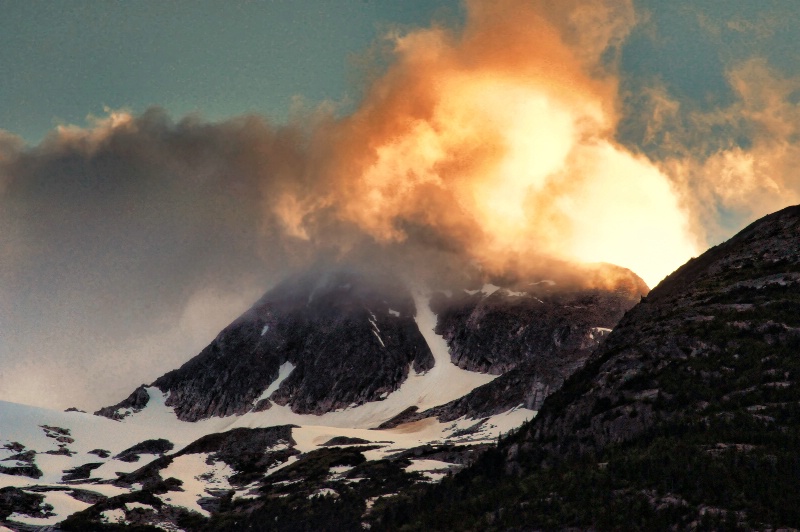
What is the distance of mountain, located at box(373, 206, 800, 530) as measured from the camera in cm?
5319

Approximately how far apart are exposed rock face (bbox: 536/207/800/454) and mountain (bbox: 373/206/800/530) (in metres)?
0.20

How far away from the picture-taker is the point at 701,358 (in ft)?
260

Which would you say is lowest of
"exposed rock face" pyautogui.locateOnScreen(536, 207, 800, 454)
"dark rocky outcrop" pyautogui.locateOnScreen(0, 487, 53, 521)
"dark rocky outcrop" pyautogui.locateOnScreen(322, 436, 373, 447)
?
"dark rocky outcrop" pyautogui.locateOnScreen(0, 487, 53, 521)

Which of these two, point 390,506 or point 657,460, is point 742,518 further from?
point 390,506

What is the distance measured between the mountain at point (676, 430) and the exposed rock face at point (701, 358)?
196mm

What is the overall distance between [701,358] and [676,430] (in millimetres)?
15785

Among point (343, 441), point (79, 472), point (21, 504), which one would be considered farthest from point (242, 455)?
point (21, 504)

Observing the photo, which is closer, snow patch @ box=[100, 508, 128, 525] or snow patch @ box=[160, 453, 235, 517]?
snow patch @ box=[100, 508, 128, 525]

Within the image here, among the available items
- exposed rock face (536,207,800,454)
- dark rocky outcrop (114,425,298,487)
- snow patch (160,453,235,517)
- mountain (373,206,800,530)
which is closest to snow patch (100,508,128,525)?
snow patch (160,453,235,517)

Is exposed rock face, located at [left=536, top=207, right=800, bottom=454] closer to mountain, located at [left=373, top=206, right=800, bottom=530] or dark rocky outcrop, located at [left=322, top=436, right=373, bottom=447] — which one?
mountain, located at [left=373, top=206, right=800, bottom=530]

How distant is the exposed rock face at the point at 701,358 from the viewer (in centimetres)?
7062

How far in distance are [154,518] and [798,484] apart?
115 metres

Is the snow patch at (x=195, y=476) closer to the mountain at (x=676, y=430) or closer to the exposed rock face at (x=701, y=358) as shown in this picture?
the mountain at (x=676, y=430)

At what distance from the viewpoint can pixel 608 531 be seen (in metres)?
53.3
